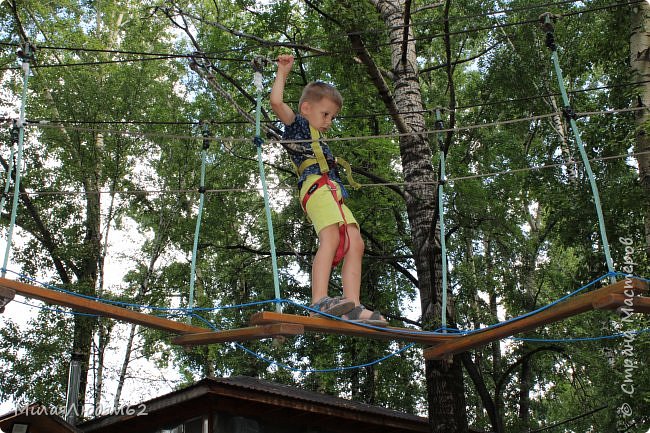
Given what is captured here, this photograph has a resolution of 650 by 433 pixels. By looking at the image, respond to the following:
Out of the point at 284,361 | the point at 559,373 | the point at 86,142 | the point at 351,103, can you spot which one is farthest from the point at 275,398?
the point at 559,373

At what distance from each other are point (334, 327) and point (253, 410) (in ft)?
21.5

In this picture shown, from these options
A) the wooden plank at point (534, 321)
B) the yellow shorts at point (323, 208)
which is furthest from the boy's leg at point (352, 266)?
the wooden plank at point (534, 321)

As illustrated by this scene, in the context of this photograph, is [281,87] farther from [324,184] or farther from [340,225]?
[340,225]

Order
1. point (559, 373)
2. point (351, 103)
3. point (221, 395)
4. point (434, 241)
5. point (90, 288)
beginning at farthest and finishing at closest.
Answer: point (559, 373) → point (90, 288) → point (351, 103) → point (221, 395) → point (434, 241)

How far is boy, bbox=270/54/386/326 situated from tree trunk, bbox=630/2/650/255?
184 inches

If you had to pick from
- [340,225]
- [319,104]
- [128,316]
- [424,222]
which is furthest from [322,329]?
[424,222]

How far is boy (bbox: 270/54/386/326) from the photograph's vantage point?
192 inches

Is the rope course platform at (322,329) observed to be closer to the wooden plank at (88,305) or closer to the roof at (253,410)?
the wooden plank at (88,305)

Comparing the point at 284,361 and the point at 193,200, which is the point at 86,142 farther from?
the point at 284,361

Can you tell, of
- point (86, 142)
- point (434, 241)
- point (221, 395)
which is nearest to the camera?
point (434, 241)

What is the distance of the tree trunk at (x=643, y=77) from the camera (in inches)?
342

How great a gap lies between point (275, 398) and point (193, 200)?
8056 mm

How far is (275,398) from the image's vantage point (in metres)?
10.1

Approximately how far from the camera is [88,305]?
16.0ft
